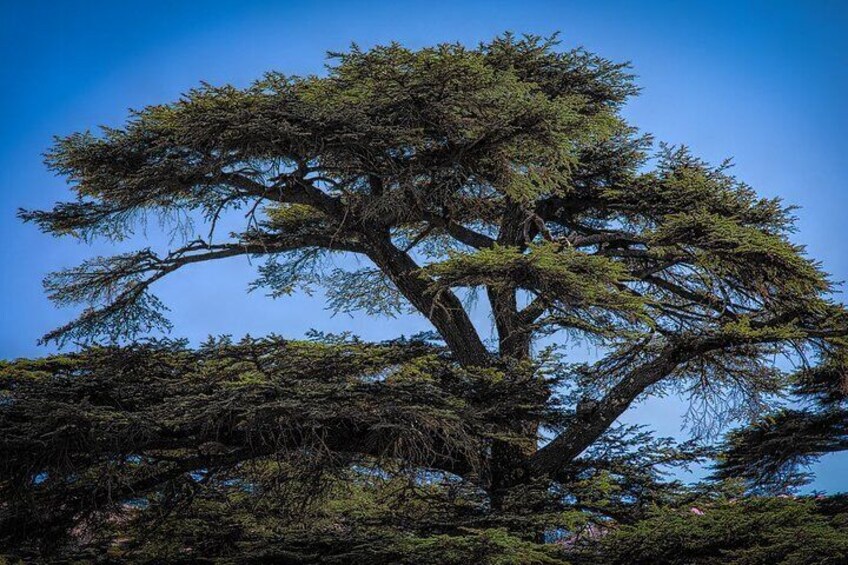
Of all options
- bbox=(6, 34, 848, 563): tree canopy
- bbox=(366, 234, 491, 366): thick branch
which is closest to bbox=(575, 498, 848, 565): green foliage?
bbox=(6, 34, 848, 563): tree canopy

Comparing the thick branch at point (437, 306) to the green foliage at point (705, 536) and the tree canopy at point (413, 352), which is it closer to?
the tree canopy at point (413, 352)

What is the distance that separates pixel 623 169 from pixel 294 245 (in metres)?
3.95

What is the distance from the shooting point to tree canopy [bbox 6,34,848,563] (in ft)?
22.6

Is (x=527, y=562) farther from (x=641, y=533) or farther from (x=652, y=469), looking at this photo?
(x=652, y=469)

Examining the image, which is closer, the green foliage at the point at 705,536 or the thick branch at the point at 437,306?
the green foliage at the point at 705,536

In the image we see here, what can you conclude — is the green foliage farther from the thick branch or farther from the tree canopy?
the thick branch

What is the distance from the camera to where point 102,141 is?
812 centimetres

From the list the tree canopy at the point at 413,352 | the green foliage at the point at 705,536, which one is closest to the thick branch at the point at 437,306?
the tree canopy at the point at 413,352

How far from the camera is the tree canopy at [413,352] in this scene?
22.6 feet

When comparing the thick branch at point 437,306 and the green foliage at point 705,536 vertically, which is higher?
the thick branch at point 437,306

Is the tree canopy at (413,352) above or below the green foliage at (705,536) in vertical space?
above

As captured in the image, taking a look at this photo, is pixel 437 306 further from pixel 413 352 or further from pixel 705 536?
pixel 705 536

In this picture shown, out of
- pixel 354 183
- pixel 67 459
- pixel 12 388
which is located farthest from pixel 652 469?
pixel 12 388

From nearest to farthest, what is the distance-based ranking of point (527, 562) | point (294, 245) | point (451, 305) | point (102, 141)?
point (527, 562)
point (102, 141)
point (451, 305)
point (294, 245)
